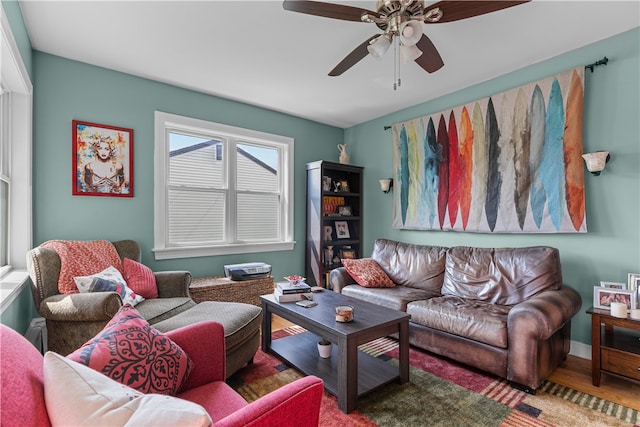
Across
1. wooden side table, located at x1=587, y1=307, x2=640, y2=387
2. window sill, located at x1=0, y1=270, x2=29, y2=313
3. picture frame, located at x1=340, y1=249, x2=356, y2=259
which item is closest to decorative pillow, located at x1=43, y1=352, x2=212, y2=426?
window sill, located at x1=0, y1=270, x2=29, y2=313

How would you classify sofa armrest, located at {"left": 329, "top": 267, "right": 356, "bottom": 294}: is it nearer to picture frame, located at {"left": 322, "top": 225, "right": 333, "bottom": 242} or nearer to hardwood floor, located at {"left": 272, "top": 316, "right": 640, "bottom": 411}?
picture frame, located at {"left": 322, "top": 225, "right": 333, "bottom": 242}

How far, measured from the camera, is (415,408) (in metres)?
1.93

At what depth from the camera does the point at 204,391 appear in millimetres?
1356

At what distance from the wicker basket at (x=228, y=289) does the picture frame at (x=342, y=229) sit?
1362mm

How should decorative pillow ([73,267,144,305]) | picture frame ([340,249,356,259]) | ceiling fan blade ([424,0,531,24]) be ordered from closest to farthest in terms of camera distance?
1. ceiling fan blade ([424,0,531,24])
2. decorative pillow ([73,267,144,305])
3. picture frame ([340,249,356,259])

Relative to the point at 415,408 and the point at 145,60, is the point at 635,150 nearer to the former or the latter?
the point at 415,408

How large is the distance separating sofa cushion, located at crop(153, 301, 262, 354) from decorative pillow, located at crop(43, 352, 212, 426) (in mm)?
1277

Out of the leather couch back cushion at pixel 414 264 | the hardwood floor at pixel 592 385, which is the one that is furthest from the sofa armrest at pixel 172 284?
the hardwood floor at pixel 592 385

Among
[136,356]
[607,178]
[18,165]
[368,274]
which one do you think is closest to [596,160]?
[607,178]

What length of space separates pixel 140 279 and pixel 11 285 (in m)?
0.81

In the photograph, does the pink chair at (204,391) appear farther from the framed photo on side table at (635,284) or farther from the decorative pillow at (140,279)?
the framed photo on side table at (635,284)

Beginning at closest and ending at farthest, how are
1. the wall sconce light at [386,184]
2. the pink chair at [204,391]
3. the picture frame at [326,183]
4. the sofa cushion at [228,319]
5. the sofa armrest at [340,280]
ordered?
the pink chair at [204,391], the sofa cushion at [228,319], the sofa armrest at [340,280], the wall sconce light at [386,184], the picture frame at [326,183]

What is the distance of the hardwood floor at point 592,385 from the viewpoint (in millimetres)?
2047

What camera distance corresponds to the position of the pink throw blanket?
244 cm
